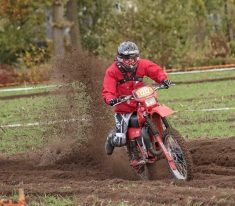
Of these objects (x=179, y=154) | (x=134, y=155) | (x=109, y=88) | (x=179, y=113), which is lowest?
(x=179, y=113)

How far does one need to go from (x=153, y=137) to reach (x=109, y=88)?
902mm

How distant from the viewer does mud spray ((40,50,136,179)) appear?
42.2 ft

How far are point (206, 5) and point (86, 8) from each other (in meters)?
7.02

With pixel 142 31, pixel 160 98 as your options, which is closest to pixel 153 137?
pixel 160 98

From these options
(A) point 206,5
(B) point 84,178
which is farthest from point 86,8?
(B) point 84,178

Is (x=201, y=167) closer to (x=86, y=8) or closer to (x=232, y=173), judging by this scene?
(x=232, y=173)

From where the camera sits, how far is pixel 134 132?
10.5 m

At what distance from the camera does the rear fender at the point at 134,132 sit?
34.1 feet

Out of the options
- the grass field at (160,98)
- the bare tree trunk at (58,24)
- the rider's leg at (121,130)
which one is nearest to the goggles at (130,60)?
the rider's leg at (121,130)

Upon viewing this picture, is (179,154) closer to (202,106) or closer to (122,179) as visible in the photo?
(122,179)

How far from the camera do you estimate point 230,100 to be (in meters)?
20.4

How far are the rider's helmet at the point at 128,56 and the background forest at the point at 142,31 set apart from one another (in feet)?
72.5

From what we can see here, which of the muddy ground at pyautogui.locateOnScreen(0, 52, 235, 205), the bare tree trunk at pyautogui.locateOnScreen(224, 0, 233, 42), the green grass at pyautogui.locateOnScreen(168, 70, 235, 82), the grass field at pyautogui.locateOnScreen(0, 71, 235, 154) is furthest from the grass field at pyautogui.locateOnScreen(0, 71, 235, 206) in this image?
the bare tree trunk at pyautogui.locateOnScreen(224, 0, 233, 42)

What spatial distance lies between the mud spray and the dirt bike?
86.5 inches
